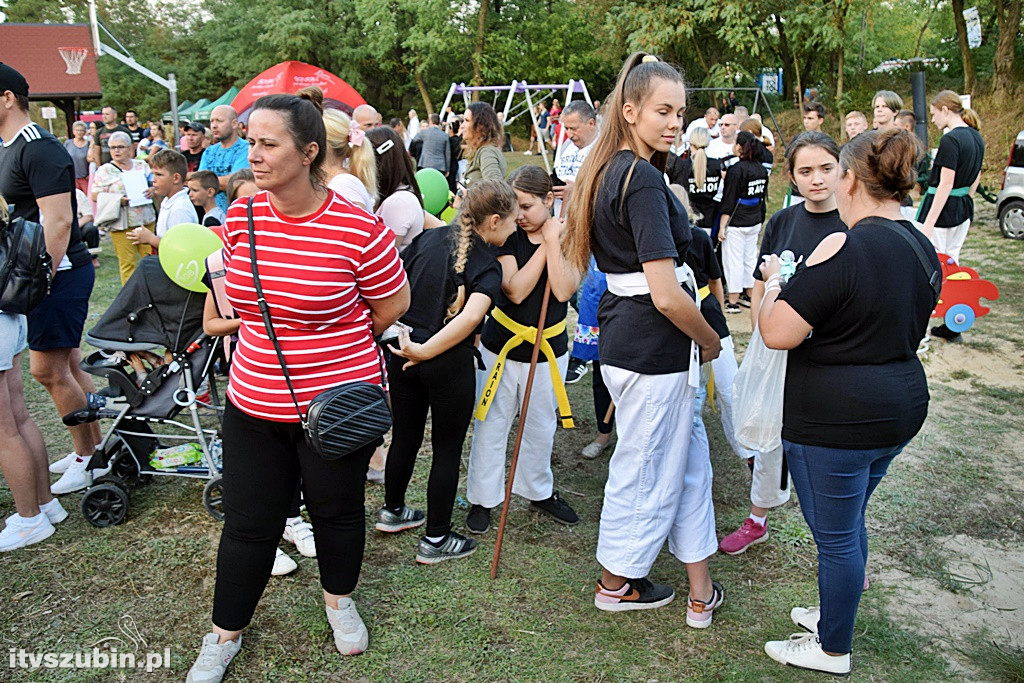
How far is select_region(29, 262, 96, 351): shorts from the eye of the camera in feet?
12.6

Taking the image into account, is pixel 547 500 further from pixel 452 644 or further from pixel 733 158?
pixel 733 158

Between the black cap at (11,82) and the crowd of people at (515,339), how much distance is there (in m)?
0.01

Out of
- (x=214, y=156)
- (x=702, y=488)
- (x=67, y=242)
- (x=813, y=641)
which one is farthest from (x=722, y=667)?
(x=214, y=156)

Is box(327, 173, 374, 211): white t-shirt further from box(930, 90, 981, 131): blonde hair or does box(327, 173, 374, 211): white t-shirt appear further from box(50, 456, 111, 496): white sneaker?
box(930, 90, 981, 131): blonde hair

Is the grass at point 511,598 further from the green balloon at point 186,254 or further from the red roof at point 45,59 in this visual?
the red roof at point 45,59

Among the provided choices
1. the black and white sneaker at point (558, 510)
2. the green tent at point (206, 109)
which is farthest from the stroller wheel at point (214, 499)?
the green tent at point (206, 109)

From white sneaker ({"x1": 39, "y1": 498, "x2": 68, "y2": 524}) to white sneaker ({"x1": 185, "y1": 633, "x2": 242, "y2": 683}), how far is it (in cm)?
146

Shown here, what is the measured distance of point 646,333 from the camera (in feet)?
9.20

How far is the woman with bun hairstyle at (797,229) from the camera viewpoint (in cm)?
356

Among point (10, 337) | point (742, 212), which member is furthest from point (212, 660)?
point (742, 212)

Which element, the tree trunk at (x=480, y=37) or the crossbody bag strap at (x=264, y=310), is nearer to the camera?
the crossbody bag strap at (x=264, y=310)

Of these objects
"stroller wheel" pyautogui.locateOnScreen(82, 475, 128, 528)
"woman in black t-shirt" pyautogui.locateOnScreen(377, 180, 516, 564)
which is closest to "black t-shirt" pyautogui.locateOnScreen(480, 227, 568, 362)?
"woman in black t-shirt" pyautogui.locateOnScreen(377, 180, 516, 564)

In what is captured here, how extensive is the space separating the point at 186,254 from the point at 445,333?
4.31ft

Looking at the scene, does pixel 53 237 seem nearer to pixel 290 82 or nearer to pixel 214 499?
pixel 214 499
